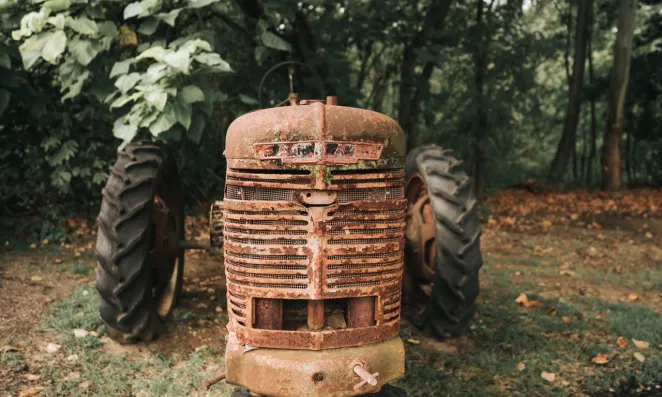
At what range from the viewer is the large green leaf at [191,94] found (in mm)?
4051

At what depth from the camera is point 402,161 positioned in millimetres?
2723

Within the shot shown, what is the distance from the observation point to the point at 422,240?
414cm

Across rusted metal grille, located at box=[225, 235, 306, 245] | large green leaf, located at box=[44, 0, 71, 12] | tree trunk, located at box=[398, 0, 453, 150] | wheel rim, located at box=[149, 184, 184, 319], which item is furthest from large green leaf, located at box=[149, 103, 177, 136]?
tree trunk, located at box=[398, 0, 453, 150]

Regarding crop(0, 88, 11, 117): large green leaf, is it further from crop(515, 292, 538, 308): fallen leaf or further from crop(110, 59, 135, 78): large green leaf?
crop(515, 292, 538, 308): fallen leaf

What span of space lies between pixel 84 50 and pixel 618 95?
10.8 metres

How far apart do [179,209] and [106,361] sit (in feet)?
4.69

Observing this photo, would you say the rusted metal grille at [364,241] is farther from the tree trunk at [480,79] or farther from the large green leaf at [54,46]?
the tree trunk at [480,79]

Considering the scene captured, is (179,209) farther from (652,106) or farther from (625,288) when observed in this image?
(652,106)

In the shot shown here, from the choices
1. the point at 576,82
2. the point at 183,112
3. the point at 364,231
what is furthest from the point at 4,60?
the point at 576,82

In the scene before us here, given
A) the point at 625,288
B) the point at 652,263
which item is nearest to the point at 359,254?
the point at 625,288

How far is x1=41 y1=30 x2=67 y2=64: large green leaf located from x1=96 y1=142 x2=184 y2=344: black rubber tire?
100cm

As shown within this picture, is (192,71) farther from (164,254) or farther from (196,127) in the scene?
(164,254)

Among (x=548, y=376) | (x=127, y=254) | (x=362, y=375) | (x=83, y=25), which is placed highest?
(x=83, y=25)

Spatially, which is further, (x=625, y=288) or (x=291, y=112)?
(x=625, y=288)
